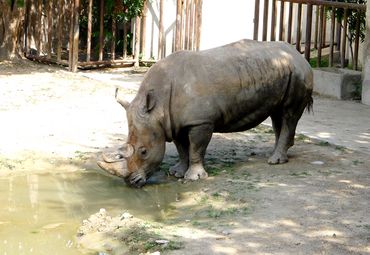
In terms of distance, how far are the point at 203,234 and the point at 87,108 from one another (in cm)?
643

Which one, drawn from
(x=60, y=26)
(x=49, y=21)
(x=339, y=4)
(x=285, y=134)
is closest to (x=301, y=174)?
(x=285, y=134)

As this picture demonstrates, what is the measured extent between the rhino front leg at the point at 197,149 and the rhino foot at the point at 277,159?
0.86 metres

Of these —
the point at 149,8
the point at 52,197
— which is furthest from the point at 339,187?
the point at 149,8

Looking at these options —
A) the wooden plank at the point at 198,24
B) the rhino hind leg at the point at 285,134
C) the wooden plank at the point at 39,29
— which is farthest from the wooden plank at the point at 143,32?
the rhino hind leg at the point at 285,134

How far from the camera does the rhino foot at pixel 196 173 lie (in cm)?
880

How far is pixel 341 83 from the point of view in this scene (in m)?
14.4

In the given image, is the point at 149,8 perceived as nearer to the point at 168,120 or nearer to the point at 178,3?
the point at 178,3

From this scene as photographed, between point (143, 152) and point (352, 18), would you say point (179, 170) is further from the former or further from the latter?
point (352, 18)

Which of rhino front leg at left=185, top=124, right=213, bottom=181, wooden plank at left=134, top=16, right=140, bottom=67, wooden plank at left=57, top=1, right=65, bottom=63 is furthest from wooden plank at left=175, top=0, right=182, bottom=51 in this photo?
rhino front leg at left=185, top=124, right=213, bottom=181

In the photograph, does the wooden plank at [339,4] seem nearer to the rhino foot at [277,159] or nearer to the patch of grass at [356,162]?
the patch of grass at [356,162]

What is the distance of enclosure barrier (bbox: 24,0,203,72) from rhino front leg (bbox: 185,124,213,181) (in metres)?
8.63

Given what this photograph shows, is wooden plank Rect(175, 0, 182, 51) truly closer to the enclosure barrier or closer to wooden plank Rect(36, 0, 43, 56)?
the enclosure barrier

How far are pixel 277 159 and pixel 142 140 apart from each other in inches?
65.8

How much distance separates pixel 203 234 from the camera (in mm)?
6812
